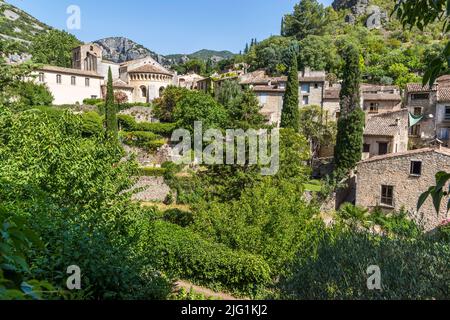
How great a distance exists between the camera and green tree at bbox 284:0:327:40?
302ft

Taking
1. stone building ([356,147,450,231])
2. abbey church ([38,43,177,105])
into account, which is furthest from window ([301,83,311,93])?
abbey church ([38,43,177,105])

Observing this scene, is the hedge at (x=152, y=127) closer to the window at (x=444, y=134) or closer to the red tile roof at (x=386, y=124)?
the red tile roof at (x=386, y=124)

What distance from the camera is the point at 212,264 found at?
1439cm

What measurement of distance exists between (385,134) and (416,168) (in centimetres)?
984

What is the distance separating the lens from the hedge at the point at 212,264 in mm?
13898

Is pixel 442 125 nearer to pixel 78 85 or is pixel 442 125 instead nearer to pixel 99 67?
pixel 78 85

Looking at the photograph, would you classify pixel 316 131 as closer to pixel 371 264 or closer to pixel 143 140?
pixel 143 140

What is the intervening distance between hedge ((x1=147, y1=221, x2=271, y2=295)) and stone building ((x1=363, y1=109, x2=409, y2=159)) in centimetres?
2241

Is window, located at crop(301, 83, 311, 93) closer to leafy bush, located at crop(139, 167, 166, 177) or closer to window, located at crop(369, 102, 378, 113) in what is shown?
window, located at crop(369, 102, 378, 113)

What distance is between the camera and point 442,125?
36.5m

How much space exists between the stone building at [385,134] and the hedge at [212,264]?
2241cm

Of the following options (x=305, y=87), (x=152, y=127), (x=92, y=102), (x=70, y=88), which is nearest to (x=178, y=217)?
(x=152, y=127)

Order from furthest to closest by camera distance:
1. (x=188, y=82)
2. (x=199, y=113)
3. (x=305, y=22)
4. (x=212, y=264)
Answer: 1. (x=305, y=22)
2. (x=188, y=82)
3. (x=199, y=113)
4. (x=212, y=264)
